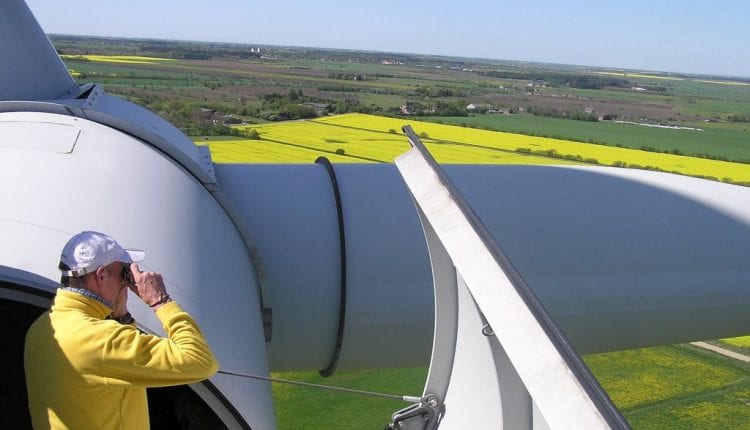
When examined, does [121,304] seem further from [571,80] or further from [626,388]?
[571,80]

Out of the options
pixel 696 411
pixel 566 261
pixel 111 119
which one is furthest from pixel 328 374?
pixel 696 411

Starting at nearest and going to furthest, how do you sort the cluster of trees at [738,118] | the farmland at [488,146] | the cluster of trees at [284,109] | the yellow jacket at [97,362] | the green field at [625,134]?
the yellow jacket at [97,362] → the farmland at [488,146] → the cluster of trees at [284,109] → the green field at [625,134] → the cluster of trees at [738,118]

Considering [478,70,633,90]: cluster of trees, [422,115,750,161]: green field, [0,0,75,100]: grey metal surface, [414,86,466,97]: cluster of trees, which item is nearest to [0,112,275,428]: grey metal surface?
[0,0,75,100]: grey metal surface

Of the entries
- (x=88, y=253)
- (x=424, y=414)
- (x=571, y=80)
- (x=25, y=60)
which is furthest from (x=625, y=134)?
(x=571, y=80)

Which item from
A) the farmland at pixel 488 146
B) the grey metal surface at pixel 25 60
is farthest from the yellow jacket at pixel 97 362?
the farmland at pixel 488 146

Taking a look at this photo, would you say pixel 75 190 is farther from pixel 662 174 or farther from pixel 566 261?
pixel 662 174

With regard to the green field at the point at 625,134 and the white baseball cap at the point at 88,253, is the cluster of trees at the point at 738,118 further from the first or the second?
the white baseball cap at the point at 88,253
